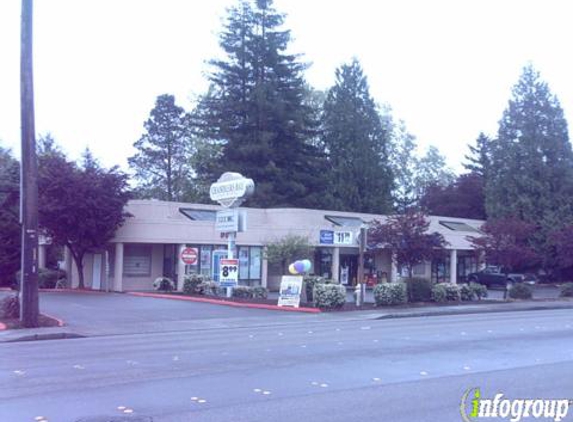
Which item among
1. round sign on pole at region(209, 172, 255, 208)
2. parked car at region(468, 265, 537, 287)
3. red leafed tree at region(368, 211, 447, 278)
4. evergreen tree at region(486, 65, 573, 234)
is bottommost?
parked car at region(468, 265, 537, 287)

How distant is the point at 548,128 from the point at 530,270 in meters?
12.2

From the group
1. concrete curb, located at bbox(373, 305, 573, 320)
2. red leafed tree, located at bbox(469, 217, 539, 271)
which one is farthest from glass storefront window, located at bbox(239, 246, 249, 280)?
concrete curb, located at bbox(373, 305, 573, 320)

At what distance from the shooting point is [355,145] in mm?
62969

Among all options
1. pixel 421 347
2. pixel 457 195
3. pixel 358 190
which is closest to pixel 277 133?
pixel 358 190

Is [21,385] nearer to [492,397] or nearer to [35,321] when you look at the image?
[492,397]

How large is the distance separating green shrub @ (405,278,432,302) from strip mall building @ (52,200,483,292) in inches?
98.3

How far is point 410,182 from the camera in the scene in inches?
3189

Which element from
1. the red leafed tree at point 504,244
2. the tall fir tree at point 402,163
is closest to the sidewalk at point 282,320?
the red leafed tree at point 504,244

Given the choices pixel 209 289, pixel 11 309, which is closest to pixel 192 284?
pixel 209 289

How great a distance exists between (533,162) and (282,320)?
43627mm

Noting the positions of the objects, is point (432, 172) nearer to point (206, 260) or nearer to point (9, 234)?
point (206, 260)

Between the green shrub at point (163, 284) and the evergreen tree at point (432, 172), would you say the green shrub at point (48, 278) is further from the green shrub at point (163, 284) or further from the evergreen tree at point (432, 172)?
the evergreen tree at point (432, 172)

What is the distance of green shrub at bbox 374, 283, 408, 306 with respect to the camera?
3062cm

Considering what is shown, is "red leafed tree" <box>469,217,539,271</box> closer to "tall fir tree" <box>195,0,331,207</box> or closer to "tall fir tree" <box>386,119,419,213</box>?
"tall fir tree" <box>195,0,331,207</box>
